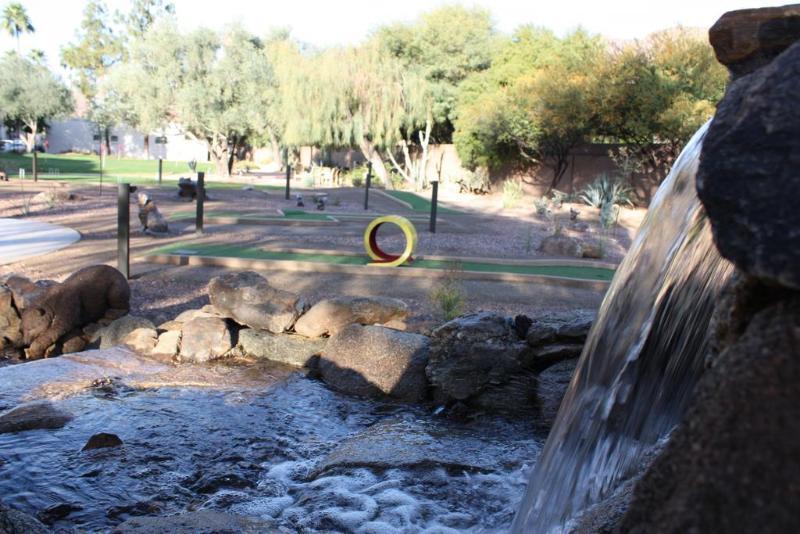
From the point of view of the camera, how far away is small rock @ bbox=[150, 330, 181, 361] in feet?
21.1

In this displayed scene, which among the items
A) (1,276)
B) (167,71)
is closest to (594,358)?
(1,276)

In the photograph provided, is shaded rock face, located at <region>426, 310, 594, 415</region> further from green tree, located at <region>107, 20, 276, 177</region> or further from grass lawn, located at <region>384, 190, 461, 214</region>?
green tree, located at <region>107, 20, 276, 177</region>

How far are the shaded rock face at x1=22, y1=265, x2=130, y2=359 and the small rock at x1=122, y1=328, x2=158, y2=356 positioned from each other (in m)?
0.67

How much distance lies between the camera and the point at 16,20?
250 feet

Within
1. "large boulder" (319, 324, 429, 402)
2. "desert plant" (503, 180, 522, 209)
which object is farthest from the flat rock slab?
"desert plant" (503, 180, 522, 209)

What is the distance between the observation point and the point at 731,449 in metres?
1.23

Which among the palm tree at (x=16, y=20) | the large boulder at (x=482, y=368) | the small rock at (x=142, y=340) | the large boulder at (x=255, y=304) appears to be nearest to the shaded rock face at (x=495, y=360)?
the large boulder at (x=482, y=368)

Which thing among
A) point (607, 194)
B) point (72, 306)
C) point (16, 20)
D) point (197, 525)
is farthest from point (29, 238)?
point (16, 20)

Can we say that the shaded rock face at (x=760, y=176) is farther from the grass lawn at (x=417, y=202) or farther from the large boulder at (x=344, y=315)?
the grass lawn at (x=417, y=202)

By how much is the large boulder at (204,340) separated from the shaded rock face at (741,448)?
5.45 metres

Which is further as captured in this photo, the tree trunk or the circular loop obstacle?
the tree trunk

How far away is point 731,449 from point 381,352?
16.0 feet

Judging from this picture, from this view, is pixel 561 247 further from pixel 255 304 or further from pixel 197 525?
pixel 197 525

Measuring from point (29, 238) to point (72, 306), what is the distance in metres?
6.04
